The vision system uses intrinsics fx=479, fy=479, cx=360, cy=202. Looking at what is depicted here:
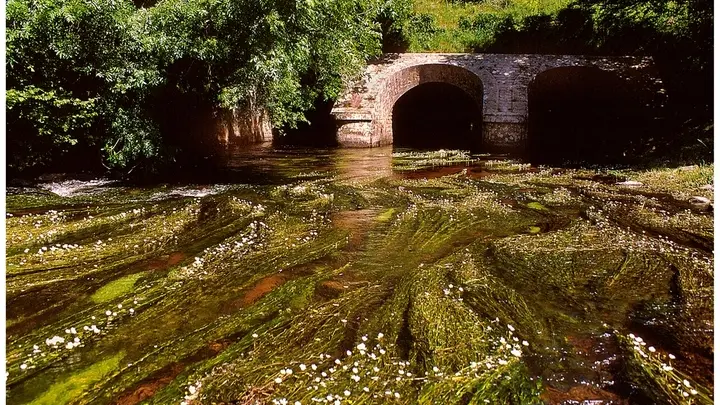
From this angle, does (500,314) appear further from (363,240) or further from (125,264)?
(125,264)

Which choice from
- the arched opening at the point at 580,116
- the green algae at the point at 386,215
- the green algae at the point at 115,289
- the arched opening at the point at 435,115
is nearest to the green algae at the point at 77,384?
the green algae at the point at 115,289

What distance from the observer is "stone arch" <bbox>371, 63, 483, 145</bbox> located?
68.9 ft

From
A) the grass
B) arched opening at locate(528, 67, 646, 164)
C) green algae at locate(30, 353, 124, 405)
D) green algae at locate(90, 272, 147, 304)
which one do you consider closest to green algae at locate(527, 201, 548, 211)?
green algae at locate(90, 272, 147, 304)

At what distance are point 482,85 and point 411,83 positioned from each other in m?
3.34

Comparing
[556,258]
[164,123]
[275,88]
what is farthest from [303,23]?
[556,258]

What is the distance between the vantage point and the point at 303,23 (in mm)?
10234

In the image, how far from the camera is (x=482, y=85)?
67.4ft

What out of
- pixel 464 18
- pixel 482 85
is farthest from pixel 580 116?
pixel 464 18

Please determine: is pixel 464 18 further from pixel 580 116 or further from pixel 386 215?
pixel 386 215

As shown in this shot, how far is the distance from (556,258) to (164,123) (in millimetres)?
10252

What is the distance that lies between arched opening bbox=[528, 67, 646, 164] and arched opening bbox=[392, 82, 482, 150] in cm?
390

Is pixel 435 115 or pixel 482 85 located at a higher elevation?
pixel 482 85

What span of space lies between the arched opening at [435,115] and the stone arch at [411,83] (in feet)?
13.0

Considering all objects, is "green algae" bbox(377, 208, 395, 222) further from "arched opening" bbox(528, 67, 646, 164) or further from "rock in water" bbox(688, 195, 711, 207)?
"arched opening" bbox(528, 67, 646, 164)
